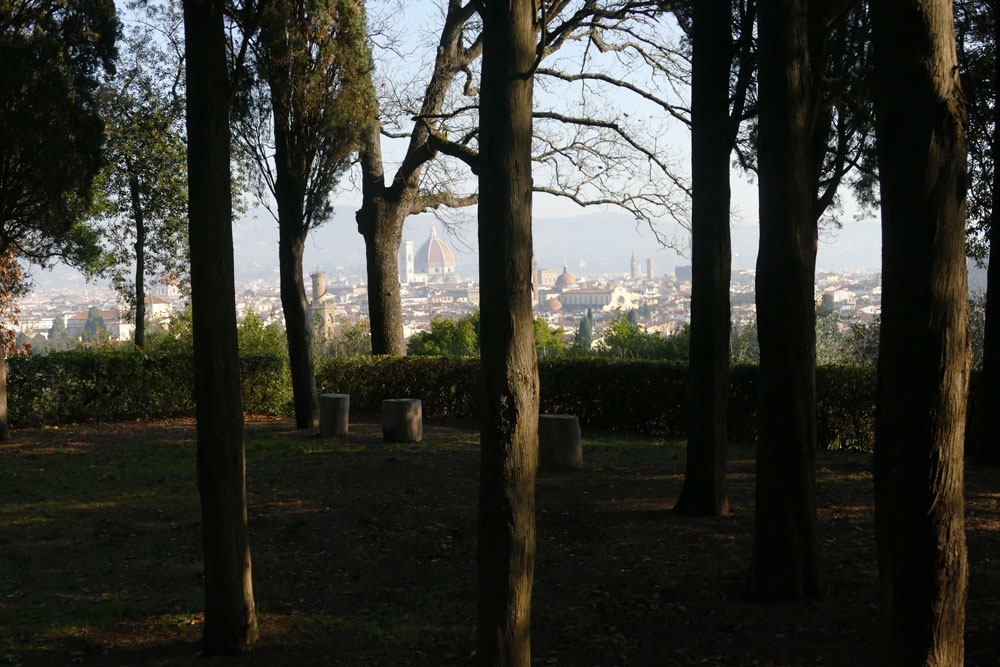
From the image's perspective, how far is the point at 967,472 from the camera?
939 centimetres

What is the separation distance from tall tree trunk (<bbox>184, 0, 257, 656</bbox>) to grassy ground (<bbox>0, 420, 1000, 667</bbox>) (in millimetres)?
552

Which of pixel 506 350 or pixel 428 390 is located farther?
pixel 428 390

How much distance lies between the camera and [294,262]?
43.1 feet

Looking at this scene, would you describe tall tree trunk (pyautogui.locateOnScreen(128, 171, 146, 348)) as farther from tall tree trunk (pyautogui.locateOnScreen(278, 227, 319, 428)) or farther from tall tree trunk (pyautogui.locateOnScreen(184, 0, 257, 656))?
tall tree trunk (pyautogui.locateOnScreen(184, 0, 257, 656))

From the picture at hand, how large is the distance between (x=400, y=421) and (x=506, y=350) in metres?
8.77

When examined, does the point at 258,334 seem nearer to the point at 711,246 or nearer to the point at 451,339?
the point at 451,339

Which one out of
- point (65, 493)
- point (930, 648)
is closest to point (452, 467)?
point (65, 493)

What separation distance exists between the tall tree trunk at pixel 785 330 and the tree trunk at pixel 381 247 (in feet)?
48.1

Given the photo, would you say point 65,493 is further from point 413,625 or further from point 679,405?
point 679,405

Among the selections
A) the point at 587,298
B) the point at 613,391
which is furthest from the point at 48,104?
the point at 587,298

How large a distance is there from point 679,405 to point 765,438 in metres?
8.21

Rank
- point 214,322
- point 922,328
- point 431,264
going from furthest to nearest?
point 431,264 < point 214,322 < point 922,328

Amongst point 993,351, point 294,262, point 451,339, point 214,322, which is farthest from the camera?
point 451,339

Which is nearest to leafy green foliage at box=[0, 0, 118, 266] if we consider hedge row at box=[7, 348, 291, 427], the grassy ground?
hedge row at box=[7, 348, 291, 427]
